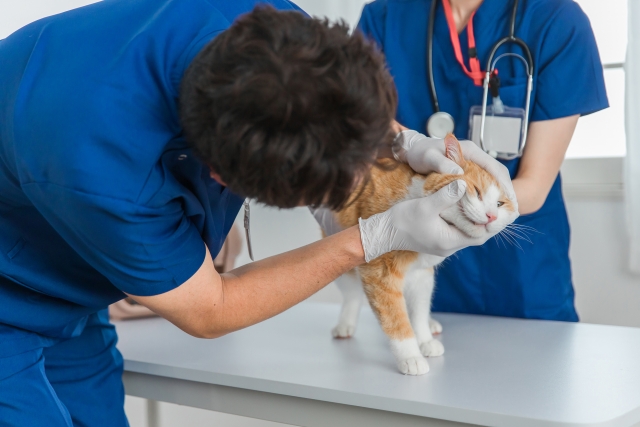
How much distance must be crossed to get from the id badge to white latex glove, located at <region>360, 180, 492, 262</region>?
0.43 metres

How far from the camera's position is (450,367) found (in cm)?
104

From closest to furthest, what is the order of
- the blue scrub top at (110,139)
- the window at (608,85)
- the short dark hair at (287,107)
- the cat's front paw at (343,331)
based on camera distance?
the short dark hair at (287,107)
the blue scrub top at (110,139)
the cat's front paw at (343,331)
the window at (608,85)

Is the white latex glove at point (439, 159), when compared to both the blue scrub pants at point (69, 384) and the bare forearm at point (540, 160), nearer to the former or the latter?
the bare forearm at point (540, 160)

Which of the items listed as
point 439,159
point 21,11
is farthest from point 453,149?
point 21,11

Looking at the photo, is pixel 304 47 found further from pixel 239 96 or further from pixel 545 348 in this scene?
pixel 545 348

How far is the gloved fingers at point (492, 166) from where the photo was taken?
1048mm

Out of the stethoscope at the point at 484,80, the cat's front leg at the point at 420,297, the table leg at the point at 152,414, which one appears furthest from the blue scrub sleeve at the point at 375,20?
the table leg at the point at 152,414

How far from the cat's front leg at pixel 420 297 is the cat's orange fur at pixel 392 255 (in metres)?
0.05

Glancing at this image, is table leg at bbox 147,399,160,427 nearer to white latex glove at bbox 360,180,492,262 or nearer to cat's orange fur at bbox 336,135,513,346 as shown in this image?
cat's orange fur at bbox 336,135,513,346

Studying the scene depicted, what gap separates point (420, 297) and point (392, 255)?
15cm

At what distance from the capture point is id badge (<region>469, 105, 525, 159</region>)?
1.33 metres

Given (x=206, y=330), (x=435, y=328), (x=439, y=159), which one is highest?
(x=439, y=159)

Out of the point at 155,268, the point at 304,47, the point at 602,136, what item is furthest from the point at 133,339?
the point at 602,136

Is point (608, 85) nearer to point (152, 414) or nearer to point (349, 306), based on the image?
point (349, 306)
